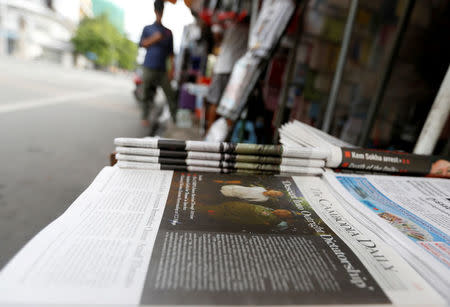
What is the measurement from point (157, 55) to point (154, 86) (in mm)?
398

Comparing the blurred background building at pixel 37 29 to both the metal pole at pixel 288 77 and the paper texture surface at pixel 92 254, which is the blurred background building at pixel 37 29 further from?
the paper texture surface at pixel 92 254

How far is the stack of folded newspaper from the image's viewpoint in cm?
66

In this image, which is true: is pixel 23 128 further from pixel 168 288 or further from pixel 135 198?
pixel 168 288

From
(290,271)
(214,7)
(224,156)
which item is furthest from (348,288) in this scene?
(214,7)

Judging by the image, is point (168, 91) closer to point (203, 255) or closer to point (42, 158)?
point (42, 158)

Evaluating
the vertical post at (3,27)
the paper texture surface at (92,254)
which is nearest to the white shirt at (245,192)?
the paper texture surface at (92,254)

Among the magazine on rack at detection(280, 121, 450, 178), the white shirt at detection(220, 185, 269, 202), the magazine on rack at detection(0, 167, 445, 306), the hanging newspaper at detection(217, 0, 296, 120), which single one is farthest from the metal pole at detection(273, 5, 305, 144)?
the magazine on rack at detection(0, 167, 445, 306)

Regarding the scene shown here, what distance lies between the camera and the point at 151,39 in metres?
2.70

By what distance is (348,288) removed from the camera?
1.18 ft

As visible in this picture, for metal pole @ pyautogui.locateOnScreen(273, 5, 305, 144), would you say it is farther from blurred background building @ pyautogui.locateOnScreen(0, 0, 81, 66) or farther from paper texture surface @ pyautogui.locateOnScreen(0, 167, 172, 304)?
blurred background building @ pyautogui.locateOnScreen(0, 0, 81, 66)

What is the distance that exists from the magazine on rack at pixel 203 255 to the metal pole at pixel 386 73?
2.75ft

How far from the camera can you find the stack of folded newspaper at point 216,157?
2.17 ft

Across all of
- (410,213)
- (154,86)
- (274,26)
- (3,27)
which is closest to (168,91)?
(154,86)

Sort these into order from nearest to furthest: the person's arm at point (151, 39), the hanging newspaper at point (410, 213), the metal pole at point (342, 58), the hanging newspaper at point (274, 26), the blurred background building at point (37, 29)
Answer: the hanging newspaper at point (410, 213), the hanging newspaper at point (274, 26), the metal pole at point (342, 58), the person's arm at point (151, 39), the blurred background building at point (37, 29)
